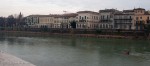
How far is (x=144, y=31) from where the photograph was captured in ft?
243

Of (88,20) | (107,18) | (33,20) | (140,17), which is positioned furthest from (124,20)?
(33,20)

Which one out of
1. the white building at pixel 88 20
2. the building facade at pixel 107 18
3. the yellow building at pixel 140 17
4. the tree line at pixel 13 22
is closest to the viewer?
the yellow building at pixel 140 17

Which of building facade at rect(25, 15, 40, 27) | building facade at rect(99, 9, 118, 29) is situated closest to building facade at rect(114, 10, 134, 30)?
building facade at rect(99, 9, 118, 29)

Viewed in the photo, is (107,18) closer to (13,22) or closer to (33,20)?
(33,20)

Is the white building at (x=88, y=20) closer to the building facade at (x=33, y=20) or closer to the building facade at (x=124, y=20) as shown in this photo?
the building facade at (x=124, y=20)

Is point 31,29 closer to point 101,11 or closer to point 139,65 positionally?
point 101,11

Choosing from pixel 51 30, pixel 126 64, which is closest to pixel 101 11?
pixel 51 30

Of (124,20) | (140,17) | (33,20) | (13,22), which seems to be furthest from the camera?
(13,22)

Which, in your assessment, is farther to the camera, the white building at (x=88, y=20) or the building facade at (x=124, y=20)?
the white building at (x=88, y=20)

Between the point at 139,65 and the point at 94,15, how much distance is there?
234ft

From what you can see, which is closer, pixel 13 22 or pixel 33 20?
pixel 33 20

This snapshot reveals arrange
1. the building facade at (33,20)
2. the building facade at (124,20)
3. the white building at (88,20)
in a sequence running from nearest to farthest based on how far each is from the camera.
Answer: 1. the building facade at (124,20)
2. the white building at (88,20)
3. the building facade at (33,20)

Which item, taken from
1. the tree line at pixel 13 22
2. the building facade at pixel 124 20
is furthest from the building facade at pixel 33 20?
the building facade at pixel 124 20

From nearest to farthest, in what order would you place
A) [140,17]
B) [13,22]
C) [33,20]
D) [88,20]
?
1. [140,17]
2. [88,20]
3. [33,20]
4. [13,22]
